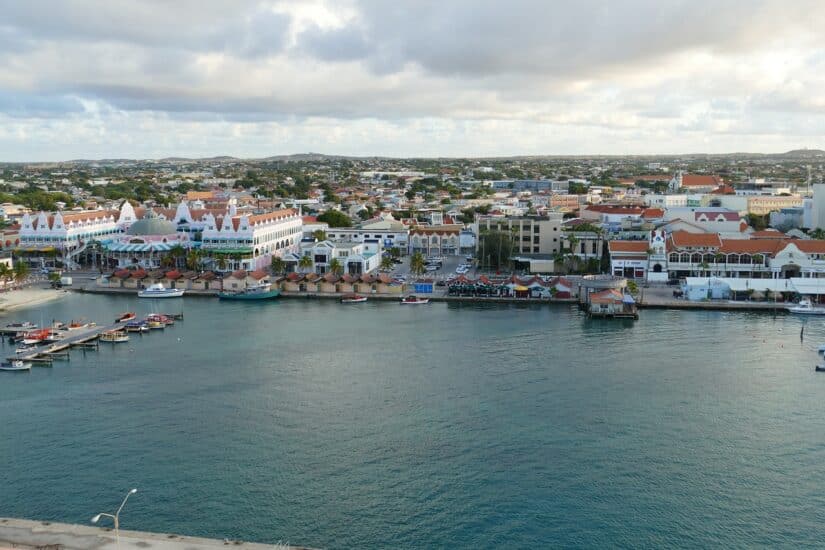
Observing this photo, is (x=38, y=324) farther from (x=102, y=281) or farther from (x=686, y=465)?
(x=686, y=465)

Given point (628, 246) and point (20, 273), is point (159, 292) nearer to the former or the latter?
point (20, 273)

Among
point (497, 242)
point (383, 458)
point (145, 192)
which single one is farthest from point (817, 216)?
point (145, 192)

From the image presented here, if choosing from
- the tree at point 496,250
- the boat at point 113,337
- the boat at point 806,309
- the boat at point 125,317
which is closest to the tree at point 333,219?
the tree at point 496,250

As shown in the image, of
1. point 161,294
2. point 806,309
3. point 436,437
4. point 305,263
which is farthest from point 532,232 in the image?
point 436,437

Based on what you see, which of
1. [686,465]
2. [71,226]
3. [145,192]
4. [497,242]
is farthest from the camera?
[145,192]

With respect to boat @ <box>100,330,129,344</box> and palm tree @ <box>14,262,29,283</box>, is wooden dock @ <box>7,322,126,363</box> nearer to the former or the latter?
boat @ <box>100,330,129,344</box>

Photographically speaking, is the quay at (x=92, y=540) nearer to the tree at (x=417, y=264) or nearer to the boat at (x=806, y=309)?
the boat at (x=806, y=309)

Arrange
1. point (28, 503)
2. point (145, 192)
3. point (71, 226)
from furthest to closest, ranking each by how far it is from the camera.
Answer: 1. point (145, 192)
2. point (71, 226)
3. point (28, 503)
